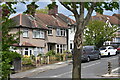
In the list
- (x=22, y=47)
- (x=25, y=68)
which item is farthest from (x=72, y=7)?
(x=22, y=47)

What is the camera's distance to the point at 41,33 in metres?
41.1

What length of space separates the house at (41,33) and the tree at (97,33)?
4.46m

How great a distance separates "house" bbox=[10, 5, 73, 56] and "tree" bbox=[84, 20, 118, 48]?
14.6ft

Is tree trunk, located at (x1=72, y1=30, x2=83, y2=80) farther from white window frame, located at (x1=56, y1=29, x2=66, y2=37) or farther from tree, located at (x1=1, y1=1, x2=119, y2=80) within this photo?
white window frame, located at (x1=56, y1=29, x2=66, y2=37)

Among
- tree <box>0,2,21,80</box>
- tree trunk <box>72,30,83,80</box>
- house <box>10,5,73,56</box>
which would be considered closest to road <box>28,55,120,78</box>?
tree trunk <box>72,30,83,80</box>

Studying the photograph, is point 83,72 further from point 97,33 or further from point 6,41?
point 97,33

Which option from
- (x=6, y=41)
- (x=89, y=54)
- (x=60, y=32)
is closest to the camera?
(x=6, y=41)

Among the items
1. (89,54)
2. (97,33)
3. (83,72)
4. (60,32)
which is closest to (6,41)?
(83,72)

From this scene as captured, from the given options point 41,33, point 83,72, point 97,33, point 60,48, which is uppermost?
point 41,33

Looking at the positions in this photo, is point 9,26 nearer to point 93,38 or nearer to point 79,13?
point 79,13

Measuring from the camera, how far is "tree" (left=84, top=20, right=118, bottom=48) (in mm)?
43156

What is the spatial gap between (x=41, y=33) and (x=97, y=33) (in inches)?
356

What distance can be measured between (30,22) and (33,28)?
116 cm

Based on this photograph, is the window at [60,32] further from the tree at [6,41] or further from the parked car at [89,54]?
the tree at [6,41]
